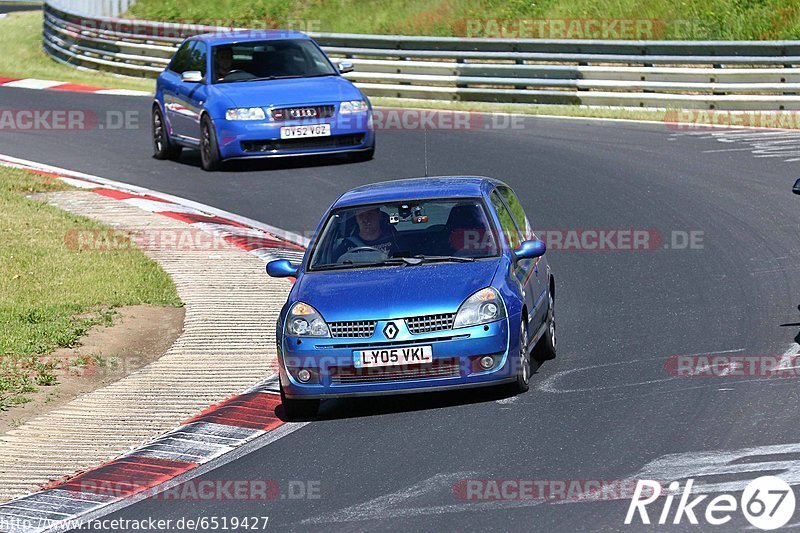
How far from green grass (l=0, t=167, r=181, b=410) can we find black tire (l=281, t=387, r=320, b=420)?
6.20 ft

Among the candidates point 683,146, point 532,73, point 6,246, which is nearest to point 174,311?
point 6,246

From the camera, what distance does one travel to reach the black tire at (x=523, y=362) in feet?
30.3

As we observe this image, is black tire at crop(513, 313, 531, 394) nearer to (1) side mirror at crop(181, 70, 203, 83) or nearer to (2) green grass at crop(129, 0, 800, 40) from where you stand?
(1) side mirror at crop(181, 70, 203, 83)

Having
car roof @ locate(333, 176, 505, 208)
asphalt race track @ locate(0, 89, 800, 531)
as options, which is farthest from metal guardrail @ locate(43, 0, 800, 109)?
car roof @ locate(333, 176, 505, 208)

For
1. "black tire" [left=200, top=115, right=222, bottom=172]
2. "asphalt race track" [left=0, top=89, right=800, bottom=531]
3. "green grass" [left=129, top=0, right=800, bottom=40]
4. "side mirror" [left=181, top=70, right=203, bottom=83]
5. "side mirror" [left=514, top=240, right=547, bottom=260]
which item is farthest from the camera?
"green grass" [left=129, top=0, right=800, bottom=40]

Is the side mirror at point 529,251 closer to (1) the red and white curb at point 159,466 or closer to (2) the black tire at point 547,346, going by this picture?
(2) the black tire at point 547,346

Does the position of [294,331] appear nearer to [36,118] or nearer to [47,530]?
[47,530]

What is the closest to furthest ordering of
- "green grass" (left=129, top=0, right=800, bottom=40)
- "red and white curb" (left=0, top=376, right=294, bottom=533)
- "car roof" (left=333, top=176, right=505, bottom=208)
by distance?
"red and white curb" (left=0, top=376, right=294, bottom=533)
"car roof" (left=333, top=176, right=505, bottom=208)
"green grass" (left=129, top=0, right=800, bottom=40)

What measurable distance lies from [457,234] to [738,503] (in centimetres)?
362

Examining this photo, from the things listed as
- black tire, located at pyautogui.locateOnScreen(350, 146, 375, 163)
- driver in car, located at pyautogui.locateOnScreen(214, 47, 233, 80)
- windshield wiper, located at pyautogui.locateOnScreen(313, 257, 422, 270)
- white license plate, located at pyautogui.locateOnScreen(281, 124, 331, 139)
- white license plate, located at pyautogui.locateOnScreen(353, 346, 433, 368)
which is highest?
driver in car, located at pyautogui.locateOnScreen(214, 47, 233, 80)

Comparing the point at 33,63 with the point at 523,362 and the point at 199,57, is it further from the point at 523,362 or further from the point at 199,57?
the point at 523,362

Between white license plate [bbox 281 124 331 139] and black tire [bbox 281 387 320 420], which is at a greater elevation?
white license plate [bbox 281 124 331 139]

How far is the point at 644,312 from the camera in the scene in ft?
37.8

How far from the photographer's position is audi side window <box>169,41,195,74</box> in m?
20.4
